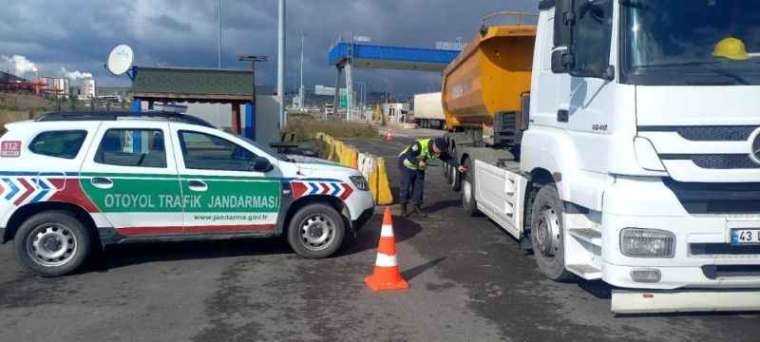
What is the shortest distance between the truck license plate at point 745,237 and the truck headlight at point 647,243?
1.57ft

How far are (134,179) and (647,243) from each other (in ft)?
17.1

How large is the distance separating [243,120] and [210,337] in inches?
624

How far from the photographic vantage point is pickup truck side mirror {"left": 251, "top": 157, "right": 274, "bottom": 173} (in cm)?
727

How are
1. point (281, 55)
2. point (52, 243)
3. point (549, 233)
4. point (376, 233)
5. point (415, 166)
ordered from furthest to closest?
point (281, 55), point (415, 166), point (376, 233), point (52, 243), point (549, 233)

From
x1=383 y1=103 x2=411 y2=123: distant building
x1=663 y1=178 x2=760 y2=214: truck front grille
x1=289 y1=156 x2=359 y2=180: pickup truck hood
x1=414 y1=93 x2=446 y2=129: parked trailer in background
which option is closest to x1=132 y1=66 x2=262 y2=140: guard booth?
x1=289 y1=156 x2=359 y2=180: pickup truck hood

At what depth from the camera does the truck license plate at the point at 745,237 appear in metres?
5.04

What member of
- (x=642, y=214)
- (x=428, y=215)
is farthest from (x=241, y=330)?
(x=428, y=215)

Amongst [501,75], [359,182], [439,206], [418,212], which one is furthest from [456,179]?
[359,182]

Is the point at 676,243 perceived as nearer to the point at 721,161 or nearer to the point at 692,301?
the point at 692,301

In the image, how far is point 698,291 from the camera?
5297 millimetres

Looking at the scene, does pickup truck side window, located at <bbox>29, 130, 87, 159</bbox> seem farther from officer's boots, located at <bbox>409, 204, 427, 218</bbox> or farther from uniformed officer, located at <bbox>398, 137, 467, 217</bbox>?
officer's boots, located at <bbox>409, 204, 427, 218</bbox>

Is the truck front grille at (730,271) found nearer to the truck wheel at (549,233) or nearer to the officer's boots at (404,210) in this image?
the truck wheel at (549,233)

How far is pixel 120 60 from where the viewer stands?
45.9ft

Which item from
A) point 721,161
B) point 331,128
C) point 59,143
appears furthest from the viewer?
point 331,128
